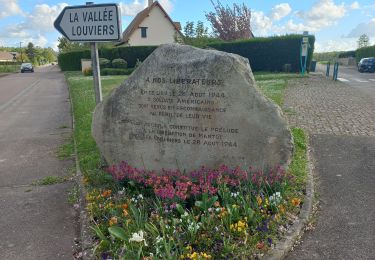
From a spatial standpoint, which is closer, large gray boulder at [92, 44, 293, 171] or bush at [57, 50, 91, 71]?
large gray boulder at [92, 44, 293, 171]

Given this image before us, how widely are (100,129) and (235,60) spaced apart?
2.02m

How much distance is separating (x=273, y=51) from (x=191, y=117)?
977 inches

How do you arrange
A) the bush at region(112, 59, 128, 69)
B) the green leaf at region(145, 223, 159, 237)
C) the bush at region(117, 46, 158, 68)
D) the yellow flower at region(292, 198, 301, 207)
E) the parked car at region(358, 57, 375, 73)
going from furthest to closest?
the bush at region(117, 46, 158, 68), the bush at region(112, 59, 128, 69), the parked car at region(358, 57, 375, 73), the yellow flower at region(292, 198, 301, 207), the green leaf at region(145, 223, 159, 237)

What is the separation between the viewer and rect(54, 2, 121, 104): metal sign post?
4.71 meters

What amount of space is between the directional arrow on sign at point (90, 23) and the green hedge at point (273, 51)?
24.0m

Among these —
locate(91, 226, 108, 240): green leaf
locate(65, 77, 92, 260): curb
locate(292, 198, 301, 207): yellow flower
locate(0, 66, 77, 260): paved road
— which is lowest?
locate(0, 66, 77, 260): paved road

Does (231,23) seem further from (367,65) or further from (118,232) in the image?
(118,232)

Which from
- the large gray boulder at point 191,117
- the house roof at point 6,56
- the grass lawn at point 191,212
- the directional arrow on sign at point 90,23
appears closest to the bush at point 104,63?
the directional arrow on sign at point 90,23

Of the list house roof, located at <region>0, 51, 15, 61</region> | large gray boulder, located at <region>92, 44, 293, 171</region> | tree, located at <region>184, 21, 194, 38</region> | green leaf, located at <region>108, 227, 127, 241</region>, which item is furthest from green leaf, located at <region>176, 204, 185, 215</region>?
house roof, located at <region>0, 51, 15, 61</region>

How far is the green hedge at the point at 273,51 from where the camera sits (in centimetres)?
2667

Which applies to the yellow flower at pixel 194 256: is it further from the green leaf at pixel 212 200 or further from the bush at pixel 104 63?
the bush at pixel 104 63

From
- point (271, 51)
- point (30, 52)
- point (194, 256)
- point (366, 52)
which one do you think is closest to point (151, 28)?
point (271, 51)

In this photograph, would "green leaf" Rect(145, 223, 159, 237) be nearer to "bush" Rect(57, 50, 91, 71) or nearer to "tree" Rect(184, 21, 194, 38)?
"tree" Rect(184, 21, 194, 38)

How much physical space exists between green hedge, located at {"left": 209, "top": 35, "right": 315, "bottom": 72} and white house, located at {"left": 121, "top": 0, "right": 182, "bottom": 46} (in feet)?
65.0
